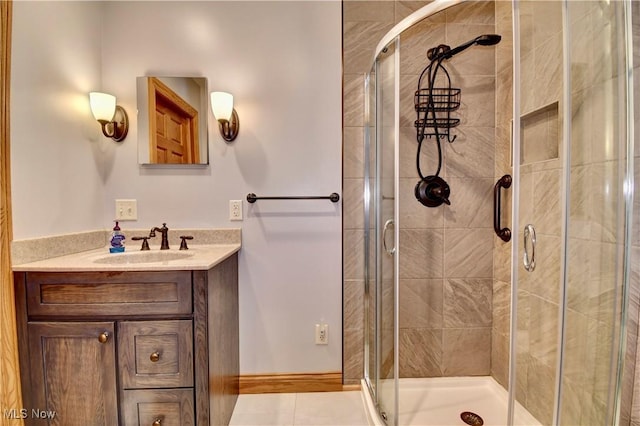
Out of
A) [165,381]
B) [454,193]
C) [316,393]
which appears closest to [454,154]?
[454,193]

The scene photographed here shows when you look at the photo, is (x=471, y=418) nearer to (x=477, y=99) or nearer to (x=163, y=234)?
(x=477, y=99)

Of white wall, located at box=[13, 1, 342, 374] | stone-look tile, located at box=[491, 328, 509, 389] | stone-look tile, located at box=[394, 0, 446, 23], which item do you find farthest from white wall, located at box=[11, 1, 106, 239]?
stone-look tile, located at box=[491, 328, 509, 389]

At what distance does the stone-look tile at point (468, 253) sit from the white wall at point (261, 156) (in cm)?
66

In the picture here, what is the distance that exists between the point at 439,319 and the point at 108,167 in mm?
2157

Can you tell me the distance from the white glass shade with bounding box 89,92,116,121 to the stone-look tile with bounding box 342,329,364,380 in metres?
1.81

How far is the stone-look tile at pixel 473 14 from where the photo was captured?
1.69 m

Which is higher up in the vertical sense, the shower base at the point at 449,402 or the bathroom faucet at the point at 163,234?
the bathroom faucet at the point at 163,234

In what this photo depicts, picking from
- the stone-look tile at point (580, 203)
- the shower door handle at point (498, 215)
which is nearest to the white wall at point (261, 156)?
the shower door handle at point (498, 215)

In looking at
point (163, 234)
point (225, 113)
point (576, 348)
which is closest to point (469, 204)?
point (576, 348)

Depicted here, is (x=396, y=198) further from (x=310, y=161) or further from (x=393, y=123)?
(x=310, y=161)

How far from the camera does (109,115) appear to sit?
161cm

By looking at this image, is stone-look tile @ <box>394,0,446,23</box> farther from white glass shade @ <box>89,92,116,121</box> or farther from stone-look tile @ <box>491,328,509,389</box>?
stone-look tile @ <box>491,328,509,389</box>

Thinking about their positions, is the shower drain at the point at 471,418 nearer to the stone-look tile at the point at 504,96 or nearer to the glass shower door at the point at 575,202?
the glass shower door at the point at 575,202

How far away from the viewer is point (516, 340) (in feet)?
4.30
